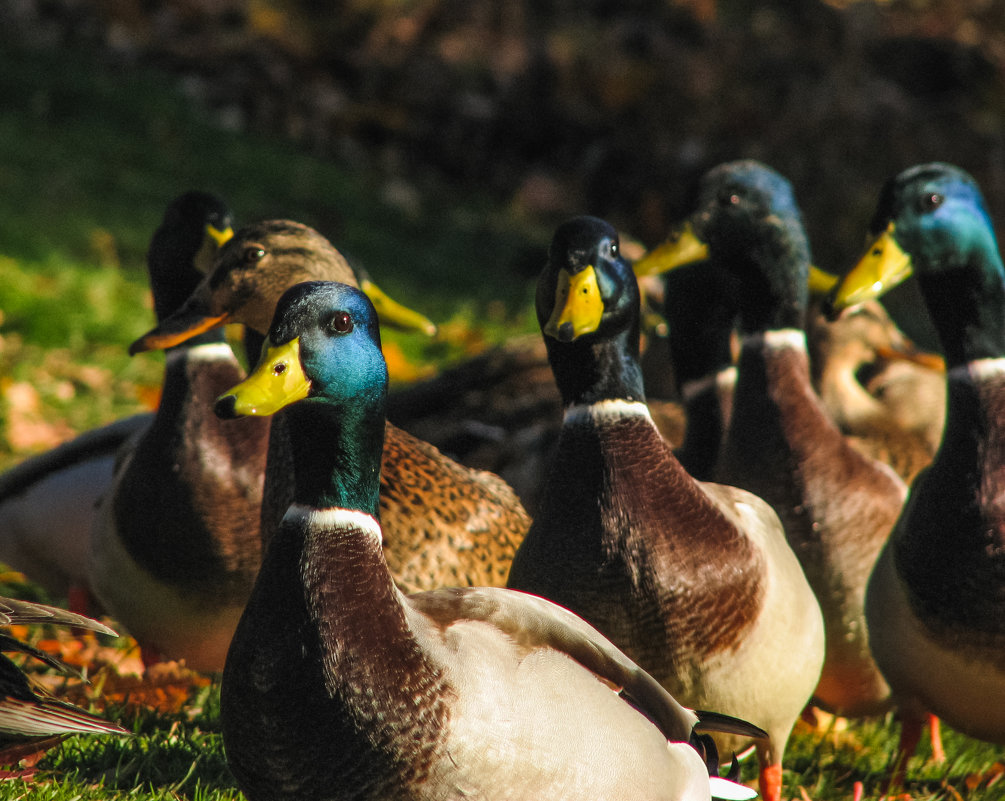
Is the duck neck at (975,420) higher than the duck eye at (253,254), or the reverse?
the duck eye at (253,254)

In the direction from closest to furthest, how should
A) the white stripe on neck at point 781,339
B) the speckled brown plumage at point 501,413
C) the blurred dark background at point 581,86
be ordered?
1. the white stripe on neck at point 781,339
2. the speckled brown plumage at point 501,413
3. the blurred dark background at point 581,86

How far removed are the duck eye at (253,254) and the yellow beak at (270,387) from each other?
107cm

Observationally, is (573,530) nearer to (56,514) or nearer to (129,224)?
(56,514)

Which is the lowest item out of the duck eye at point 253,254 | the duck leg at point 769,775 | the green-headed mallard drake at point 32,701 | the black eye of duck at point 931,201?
the duck leg at point 769,775

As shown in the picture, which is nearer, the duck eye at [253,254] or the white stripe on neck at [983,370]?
the white stripe on neck at [983,370]

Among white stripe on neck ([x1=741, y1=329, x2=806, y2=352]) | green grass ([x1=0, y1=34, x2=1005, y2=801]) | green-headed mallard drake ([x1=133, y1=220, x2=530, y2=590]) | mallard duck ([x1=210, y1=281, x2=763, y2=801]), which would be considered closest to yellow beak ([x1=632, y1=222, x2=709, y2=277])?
white stripe on neck ([x1=741, y1=329, x2=806, y2=352])

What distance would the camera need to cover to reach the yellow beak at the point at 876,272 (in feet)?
10.1

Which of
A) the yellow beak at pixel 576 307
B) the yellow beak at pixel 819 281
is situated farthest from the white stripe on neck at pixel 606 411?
the yellow beak at pixel 819 281

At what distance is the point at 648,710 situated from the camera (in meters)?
2.30

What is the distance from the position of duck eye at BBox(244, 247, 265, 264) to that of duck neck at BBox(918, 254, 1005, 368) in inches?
62.9

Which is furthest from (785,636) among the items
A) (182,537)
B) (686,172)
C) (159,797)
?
(686,172)

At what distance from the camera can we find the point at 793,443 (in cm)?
338

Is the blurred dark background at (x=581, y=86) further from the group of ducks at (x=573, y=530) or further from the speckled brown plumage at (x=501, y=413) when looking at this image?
the group of ducks at (x=573, y=530)

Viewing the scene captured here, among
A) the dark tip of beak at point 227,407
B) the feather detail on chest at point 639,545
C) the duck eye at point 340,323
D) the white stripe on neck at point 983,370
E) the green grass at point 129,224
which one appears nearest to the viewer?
the dark tip of beak at point 227,407
